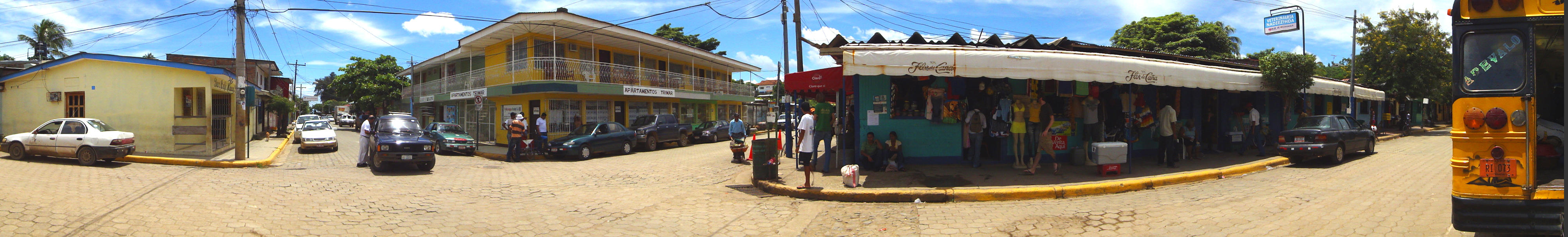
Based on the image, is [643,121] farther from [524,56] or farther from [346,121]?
[346,121]

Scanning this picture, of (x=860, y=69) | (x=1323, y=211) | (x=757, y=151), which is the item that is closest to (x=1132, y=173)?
(x=1323, y=211)

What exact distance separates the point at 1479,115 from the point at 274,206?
1002 centimetres

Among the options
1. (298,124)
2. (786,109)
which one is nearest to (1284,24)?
(786,109)

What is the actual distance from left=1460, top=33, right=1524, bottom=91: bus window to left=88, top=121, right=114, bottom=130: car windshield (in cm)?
1923

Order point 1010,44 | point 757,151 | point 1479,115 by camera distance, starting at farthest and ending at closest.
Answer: point 1010,44 → point 757,151 → point 1479,115

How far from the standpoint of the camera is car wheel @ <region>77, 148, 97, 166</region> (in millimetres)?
12555

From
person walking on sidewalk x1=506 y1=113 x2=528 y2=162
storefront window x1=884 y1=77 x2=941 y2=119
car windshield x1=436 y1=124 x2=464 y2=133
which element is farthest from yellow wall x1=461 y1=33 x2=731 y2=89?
storefront window x1=884 y1=77 x2=941 y2=119

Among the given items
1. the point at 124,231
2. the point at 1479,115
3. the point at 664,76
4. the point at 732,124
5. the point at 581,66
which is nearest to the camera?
the point at 1479,115

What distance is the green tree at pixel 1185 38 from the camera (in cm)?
2852

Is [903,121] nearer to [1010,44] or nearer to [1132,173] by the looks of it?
[1010,44]

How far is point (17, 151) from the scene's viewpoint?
44.1ft

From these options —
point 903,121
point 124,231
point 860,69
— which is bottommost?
point 124,231

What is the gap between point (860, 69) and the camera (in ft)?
27.9

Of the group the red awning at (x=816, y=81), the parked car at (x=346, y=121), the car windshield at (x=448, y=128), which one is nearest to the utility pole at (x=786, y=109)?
the red awning at (x=816, y=81)
